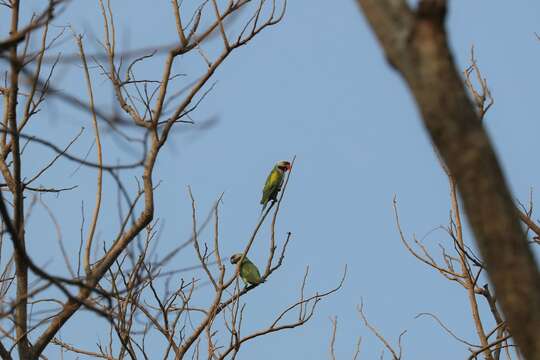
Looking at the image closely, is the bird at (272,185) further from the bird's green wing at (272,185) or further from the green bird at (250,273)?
the green bird at (250,273)

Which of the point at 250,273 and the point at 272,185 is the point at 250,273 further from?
the point at 272,185

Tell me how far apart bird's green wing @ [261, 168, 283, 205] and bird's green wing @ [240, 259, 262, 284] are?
110cm

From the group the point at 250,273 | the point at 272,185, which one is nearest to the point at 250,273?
the point at 250,273

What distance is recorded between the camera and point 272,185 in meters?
11.1

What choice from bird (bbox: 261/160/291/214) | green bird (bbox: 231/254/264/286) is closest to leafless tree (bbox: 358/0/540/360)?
green bird (bbox: 231/254/264/286)

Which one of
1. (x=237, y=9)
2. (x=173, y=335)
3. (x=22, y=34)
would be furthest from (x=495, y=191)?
(x=173, y=335)

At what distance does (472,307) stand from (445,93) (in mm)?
3931

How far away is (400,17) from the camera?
4.56 ft

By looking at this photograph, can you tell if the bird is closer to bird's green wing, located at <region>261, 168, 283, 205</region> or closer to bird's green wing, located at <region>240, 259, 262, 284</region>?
bird's green wing, located at <region>261, 168, 283, 205</region>

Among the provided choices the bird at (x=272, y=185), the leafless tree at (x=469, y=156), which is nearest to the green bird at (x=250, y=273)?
the bird at (x=272, y=185)

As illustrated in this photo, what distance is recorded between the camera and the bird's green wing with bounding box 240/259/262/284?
9.88 meters

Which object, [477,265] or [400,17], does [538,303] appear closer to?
[400,17]

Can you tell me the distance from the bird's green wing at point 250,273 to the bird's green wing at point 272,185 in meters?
1.10

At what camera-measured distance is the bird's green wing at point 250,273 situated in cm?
988
